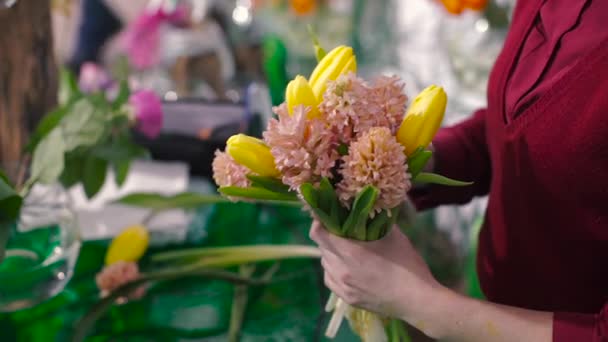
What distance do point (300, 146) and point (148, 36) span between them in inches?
36.2

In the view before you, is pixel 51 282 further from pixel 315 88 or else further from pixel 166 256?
pixel 315 88

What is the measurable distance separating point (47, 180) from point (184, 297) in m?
0.19

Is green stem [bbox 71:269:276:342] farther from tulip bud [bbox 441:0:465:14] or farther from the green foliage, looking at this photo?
tulip bud [bbox 441:0:465:14]

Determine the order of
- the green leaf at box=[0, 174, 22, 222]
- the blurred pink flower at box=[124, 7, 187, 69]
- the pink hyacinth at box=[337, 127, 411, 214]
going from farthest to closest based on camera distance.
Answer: the blurred pink flower at box=[124, 7, 187, 69] → the green leaf at box=[0, 174, 22, 222] → the pink hyacinth at box=[337, 127, 411, 214]

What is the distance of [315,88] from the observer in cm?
39

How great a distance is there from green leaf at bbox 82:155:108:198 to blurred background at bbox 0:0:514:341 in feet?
0.13

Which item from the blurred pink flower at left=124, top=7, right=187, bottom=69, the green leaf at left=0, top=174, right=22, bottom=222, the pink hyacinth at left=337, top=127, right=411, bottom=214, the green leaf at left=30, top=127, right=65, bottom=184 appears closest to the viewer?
the pink hyacinth at left=337, top=127, right=411, bottom=214

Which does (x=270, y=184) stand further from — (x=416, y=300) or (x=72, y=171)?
(x=72, y=171)

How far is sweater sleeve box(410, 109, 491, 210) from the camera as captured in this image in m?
0.61

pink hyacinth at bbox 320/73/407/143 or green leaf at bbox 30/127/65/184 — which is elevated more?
pink hyacinth at bbox 320/73/407/143

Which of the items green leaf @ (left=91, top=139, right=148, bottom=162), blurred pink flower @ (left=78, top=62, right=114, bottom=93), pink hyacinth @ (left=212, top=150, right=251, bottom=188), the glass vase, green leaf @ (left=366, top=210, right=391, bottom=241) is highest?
pink hyacinth @ (left=212, top=150, right=251, bottom=188)

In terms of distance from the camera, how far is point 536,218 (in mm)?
470

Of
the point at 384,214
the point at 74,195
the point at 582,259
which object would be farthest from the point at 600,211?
the point at 74,195

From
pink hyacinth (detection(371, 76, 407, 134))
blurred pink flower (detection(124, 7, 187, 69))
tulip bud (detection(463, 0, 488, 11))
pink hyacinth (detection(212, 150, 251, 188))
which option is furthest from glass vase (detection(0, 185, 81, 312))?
tulip bud (detection(463, 0, 488, 11))
